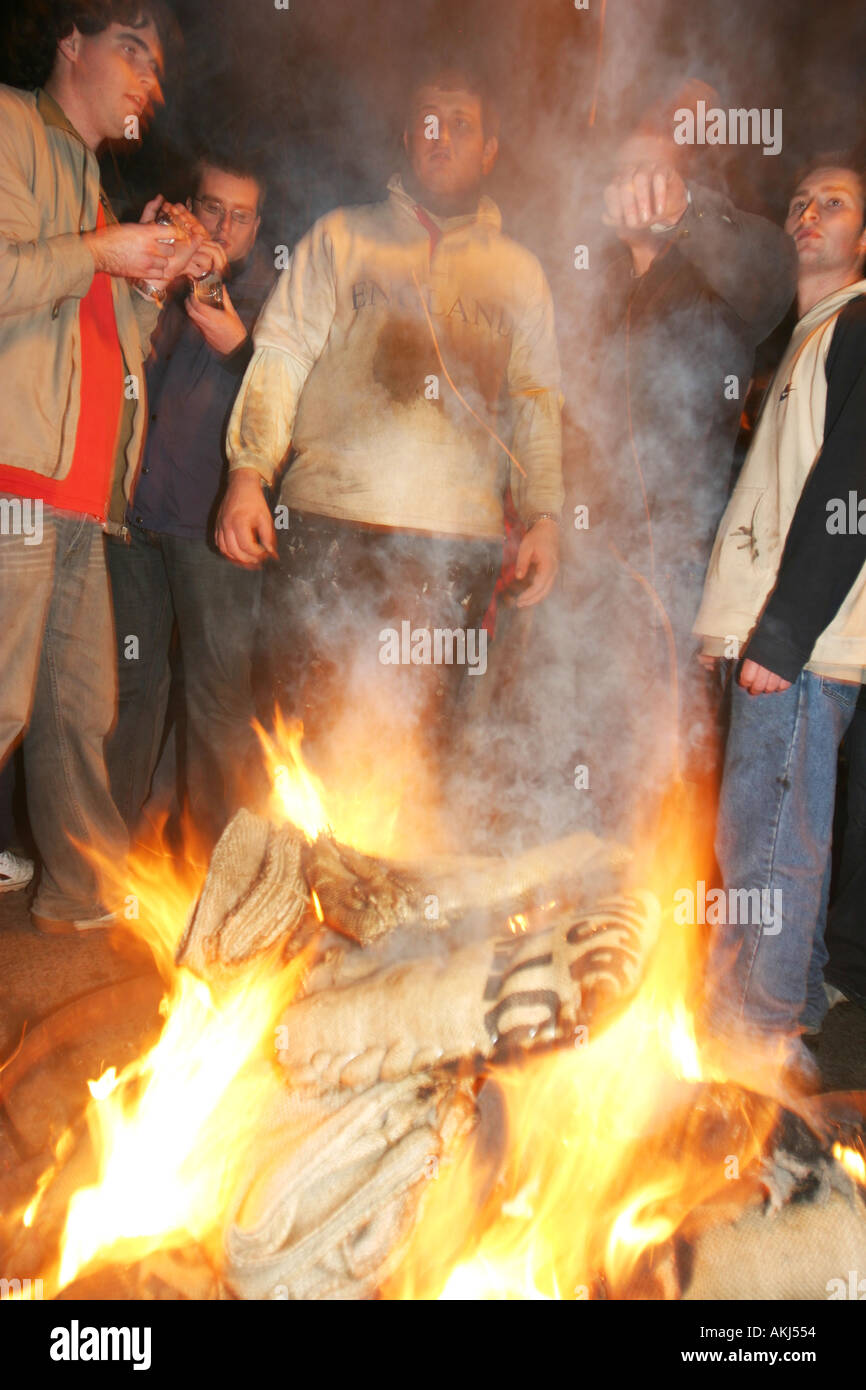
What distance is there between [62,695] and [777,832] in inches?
97.6

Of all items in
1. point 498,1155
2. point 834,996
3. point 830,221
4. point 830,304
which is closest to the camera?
point 498,1155

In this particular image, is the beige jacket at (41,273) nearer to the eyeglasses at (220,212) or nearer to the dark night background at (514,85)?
the eyeglasses at (220,212)

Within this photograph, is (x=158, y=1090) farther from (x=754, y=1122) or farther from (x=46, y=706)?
(x=46, y=706)

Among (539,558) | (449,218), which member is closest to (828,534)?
(539,558)

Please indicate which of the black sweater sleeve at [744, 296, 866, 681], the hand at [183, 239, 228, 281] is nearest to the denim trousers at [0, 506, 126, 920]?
the hand at [183, 239, 228, 281]

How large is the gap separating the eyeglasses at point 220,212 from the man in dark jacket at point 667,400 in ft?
4.84

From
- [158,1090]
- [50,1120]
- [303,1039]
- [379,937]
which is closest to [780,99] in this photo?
[379,937]

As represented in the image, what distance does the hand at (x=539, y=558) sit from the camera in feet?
9.71

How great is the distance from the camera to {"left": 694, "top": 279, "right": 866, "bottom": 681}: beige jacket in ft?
7.59

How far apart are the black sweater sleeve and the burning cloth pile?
0.80 m

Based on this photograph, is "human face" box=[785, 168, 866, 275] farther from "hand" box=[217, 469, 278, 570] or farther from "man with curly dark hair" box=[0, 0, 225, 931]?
"man with curly dark hair" box=[0, 0, 225, 931]

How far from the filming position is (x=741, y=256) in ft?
8.89

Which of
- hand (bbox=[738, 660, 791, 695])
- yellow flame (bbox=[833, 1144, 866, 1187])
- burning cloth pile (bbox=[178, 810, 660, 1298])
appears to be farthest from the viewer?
hand (bbox=[738, 660, 791, 695])

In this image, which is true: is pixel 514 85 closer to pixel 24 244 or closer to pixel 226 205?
pixel 226 205
